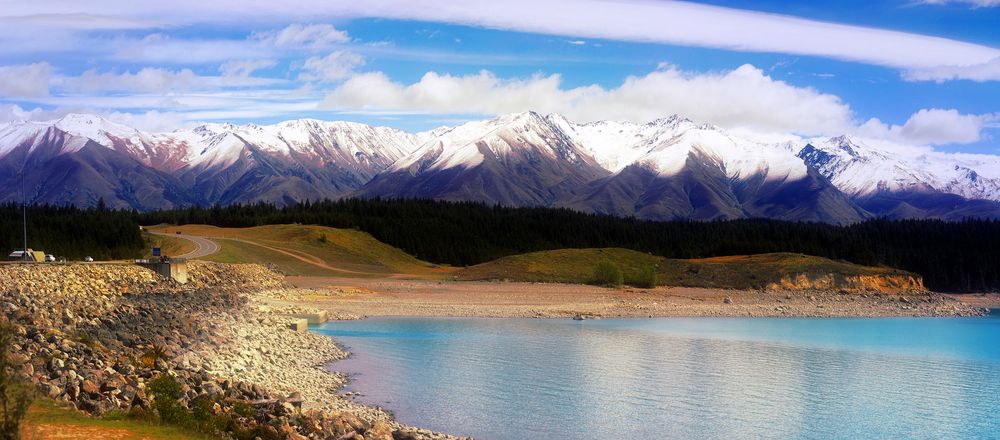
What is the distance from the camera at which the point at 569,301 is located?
80375 mm

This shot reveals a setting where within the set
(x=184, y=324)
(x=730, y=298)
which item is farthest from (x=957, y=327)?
(x=184, y=324)

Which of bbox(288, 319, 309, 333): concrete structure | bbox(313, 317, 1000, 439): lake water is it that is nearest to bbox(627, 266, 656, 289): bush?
bbox(313, 317, 1000, 439): lake water

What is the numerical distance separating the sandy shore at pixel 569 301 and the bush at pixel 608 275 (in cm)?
320

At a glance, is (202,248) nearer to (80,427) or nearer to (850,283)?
(850,283)

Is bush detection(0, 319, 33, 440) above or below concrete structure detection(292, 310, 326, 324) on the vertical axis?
above

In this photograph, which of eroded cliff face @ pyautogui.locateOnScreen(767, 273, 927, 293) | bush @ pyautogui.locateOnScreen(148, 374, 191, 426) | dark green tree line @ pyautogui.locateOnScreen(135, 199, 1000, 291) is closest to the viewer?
bush @ pyautogui.locateOnScreen(148, 374, 191, 426)

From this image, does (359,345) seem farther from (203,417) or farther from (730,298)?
Result: (730,298)

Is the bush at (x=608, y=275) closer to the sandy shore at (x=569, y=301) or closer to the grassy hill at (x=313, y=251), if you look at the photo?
the sandy shore at (x=569, y=301)

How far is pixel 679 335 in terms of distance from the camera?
55625mm

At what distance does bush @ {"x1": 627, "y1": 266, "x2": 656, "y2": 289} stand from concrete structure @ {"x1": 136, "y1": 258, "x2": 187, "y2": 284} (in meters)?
48.5

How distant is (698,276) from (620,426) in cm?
7727

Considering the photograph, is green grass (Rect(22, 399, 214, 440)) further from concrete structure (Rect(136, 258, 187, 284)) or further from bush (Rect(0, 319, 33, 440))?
concrete structure (Rect(136, 258, 187, 284))

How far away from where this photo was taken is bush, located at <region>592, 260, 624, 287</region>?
95625 mm

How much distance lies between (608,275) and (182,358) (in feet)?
235
